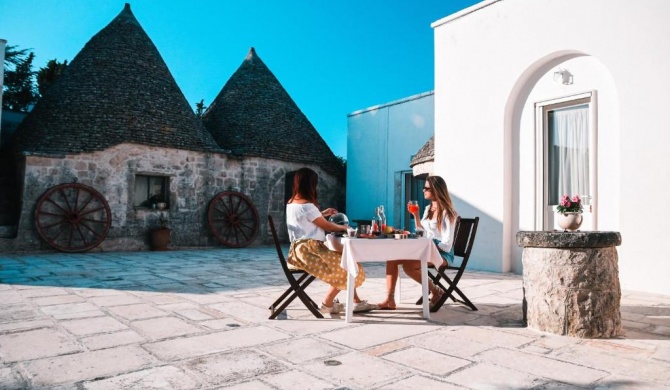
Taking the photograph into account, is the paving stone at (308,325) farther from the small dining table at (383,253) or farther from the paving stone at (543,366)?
the paving stone at (543,366)

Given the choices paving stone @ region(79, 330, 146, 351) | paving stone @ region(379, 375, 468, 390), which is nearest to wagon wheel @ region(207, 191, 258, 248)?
paving stone @ region(79, 330, 146, 351)

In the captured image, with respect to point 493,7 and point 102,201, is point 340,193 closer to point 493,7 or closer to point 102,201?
point 102,201

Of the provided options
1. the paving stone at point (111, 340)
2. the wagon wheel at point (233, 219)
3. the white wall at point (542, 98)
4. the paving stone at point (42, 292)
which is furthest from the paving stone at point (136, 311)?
the wagon wheel at point (233, 219)

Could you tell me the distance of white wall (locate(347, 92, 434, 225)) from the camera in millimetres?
13234

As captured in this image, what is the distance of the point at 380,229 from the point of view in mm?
4281

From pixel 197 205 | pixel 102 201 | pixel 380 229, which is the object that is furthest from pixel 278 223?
pixel 380 229

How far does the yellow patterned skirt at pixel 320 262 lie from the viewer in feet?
13.0

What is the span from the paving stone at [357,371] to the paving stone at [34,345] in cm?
171

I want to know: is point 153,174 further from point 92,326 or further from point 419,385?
point 419,385

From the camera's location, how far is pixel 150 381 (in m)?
2.49

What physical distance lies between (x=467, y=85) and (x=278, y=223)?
8.10 m

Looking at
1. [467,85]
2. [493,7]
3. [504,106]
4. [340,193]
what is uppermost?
[493,7]


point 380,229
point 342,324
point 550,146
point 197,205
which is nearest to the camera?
point 342,324

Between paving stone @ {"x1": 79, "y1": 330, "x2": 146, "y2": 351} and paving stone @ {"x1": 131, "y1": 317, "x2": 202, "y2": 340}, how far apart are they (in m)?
0.09
